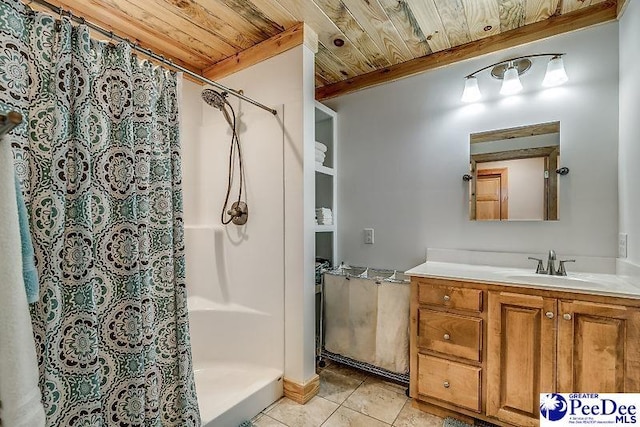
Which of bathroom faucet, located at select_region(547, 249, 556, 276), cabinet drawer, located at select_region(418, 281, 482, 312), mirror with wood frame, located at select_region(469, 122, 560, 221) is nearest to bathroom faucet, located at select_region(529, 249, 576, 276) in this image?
bathroom faucet, located at select_region(547, 249, 556, 276)

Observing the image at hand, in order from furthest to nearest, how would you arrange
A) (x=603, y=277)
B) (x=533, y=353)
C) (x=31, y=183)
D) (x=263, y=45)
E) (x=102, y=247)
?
(x=263, y=45), (x=603, y=277), (x=533, y=353), (x=102, y=247), (x=31, y=183)

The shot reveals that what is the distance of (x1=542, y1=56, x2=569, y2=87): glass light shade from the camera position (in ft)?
5.88

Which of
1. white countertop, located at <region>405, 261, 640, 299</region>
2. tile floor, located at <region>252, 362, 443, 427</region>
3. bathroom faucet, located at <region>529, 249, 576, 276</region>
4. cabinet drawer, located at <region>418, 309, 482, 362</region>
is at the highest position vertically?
bathroom faucet, located at <region>529, 249, 576, 276</region>

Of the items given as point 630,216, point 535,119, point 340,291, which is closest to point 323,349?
point 340,291

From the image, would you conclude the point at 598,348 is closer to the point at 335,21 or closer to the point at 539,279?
the point at 539,279

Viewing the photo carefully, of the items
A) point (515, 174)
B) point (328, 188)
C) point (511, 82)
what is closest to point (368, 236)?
point (328, 188)

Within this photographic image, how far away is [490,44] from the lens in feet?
6.63

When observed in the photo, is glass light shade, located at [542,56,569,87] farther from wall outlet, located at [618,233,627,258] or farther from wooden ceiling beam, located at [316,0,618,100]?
wall outlet, located at [618,233,627,258]

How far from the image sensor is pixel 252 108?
2.09 meters

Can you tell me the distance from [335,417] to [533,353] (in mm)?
1114

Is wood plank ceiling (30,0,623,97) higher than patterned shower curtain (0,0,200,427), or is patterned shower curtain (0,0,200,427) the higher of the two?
wood plank ceiling (30,0,623,97)

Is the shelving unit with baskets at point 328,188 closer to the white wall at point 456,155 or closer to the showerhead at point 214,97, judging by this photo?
the white wall at point 456,155

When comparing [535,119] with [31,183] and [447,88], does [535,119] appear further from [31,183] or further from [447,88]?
[31,183]

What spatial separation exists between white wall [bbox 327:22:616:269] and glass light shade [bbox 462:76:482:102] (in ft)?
0.17
